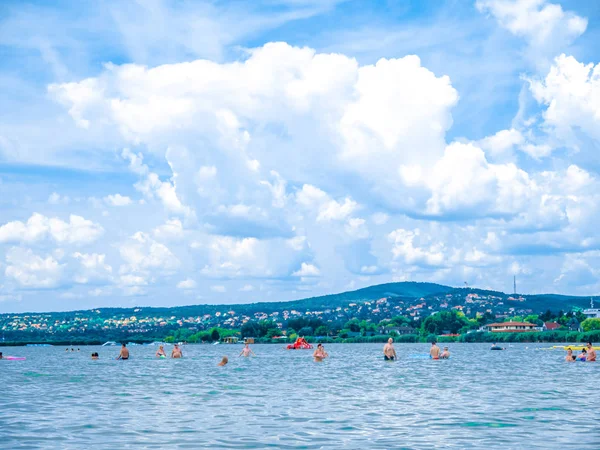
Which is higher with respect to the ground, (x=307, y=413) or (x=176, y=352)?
(x=176, y=352)

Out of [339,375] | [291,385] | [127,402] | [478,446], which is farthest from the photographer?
[339,375]

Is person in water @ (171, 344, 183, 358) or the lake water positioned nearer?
the lake water

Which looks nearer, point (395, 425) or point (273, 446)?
point (273, 446)

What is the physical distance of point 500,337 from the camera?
188 metres

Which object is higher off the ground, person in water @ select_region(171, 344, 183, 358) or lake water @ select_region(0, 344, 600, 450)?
person in water @ select_region(171, 344, 183, 358)

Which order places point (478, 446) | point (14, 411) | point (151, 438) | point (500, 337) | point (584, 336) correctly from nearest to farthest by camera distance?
point (478, 446) < point (151, 438) < point (14, 411) < point (584, 336) < point (500, 337)

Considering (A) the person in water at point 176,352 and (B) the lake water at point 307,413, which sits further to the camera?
(A) the person in water at point 176,352

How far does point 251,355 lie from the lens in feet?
368

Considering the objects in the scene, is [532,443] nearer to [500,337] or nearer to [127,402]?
[127,402]

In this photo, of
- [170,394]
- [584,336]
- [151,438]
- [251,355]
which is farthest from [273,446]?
[584,336]

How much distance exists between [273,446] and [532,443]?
772 centimetres

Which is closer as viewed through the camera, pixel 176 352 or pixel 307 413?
pixel 307 413

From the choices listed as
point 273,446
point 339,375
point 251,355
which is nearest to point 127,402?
point 273,446

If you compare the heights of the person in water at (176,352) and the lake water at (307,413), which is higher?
the person in water at (176,352)
